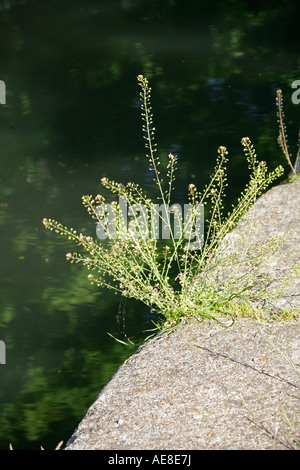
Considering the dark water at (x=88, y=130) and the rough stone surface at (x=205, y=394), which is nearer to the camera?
the rough stone surface at (x=205, y=394)

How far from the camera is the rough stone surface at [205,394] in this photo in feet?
8.00

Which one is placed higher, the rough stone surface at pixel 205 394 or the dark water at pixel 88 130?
the rough stone surface at pixel 205 394

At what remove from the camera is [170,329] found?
3137mm

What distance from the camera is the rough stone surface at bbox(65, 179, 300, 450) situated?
8.00ft

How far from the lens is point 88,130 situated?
7.05 meters

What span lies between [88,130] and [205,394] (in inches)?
191

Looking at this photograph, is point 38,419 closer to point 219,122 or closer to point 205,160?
point 205,160

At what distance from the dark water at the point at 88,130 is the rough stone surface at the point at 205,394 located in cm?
86

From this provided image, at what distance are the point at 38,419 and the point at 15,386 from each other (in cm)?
33

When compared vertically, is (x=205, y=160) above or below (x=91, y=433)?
below

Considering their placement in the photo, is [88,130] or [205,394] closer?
[205,394]

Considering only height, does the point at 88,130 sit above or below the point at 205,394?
below
